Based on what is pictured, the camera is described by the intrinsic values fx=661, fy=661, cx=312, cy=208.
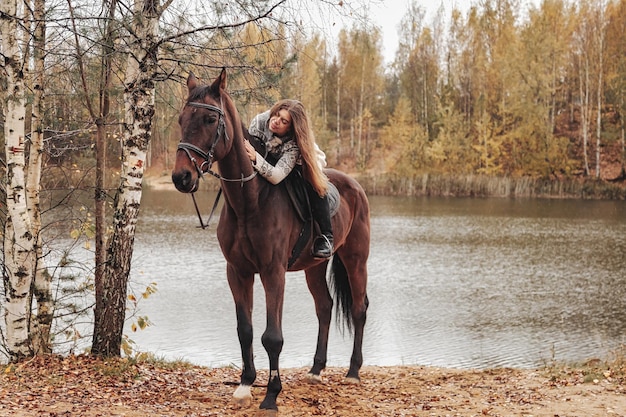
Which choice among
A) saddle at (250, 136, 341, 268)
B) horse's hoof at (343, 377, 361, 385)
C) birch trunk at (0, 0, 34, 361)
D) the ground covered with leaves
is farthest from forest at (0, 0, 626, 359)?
horse's hoof at (343, 377, 361, 385)

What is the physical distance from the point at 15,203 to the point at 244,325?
2.19m

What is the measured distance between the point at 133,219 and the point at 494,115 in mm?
40418

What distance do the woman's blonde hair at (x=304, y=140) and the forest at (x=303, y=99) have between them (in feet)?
2.63

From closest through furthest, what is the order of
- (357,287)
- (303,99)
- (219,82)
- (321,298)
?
(219,82) < (321,298) < (357,287) < (303,99)

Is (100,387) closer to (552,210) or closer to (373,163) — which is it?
(552,210)

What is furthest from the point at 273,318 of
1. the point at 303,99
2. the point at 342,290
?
the point at 303,99

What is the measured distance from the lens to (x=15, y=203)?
546cm

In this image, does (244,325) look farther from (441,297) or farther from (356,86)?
(356,86)

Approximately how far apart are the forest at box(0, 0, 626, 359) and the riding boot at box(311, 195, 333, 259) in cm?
135

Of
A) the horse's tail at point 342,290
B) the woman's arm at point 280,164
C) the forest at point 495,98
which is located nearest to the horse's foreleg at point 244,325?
the woman's arm at point 280,164

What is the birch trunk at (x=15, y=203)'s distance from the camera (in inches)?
212

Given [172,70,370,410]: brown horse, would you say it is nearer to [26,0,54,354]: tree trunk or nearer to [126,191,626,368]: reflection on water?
[26,0,54,354]: tree trunk

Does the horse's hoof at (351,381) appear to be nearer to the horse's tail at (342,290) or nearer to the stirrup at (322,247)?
the horse's tail at (342,290)

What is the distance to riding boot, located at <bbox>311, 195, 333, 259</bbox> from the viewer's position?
5.32 metres
